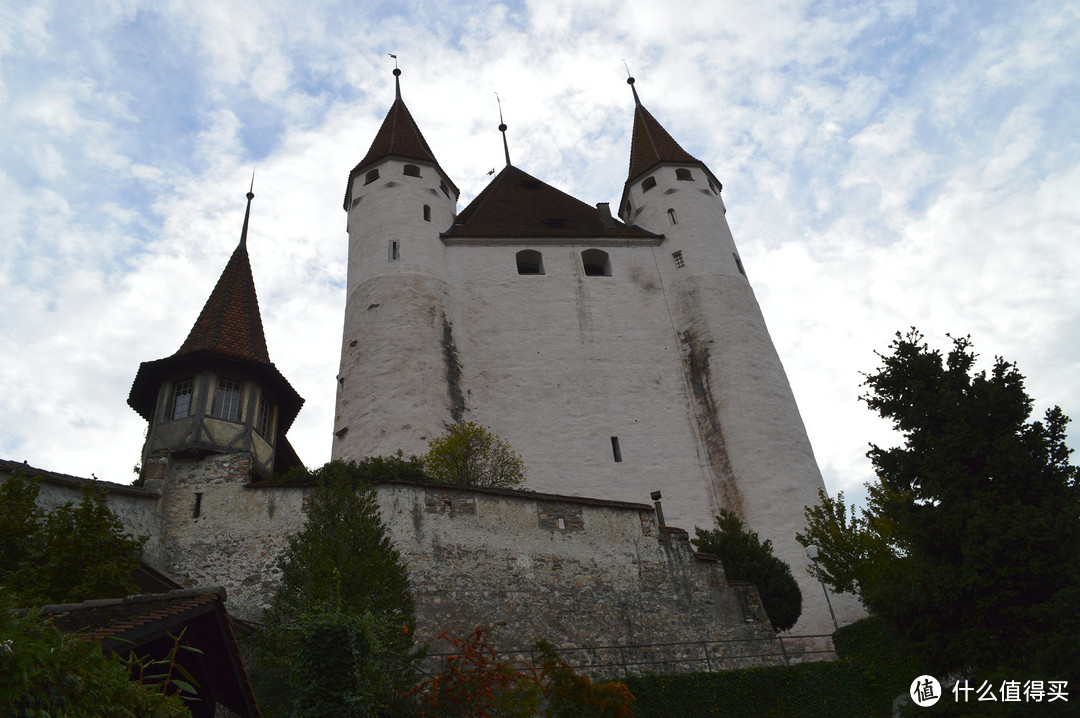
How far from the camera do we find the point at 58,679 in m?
3.89

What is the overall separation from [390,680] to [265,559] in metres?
5.26

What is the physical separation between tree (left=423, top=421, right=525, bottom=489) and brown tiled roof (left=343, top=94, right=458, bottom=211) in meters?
15.5

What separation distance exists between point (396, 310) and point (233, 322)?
314 inches

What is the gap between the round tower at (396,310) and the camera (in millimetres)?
23781

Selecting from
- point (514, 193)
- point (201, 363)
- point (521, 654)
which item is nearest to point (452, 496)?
point (521, 654)

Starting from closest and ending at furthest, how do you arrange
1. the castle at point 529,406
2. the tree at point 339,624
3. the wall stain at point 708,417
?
the tree at point 339,624 < the castle at point 529,406 < the wall stain at point 708,417

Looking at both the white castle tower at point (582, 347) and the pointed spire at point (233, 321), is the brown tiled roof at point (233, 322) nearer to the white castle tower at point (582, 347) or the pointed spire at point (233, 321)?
the pointed spire at point (233, 321)

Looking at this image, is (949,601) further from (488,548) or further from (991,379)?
(488,548)

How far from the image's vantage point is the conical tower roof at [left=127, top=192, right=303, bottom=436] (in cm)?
1734

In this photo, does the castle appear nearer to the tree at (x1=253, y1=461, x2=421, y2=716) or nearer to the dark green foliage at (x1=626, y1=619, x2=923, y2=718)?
the dark green foliage at (x1=626, y1=619, x2=923, y2=718)

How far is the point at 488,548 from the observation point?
614 inches

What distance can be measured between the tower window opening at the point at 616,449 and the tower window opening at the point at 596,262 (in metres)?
7.79

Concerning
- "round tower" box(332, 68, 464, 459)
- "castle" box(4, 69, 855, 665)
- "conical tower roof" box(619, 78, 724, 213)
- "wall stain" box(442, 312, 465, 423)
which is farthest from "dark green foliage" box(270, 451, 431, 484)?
"conical tower roof" box(619, 78, 724, 213)

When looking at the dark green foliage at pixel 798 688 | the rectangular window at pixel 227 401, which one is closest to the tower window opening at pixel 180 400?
the rectangular window at pixel 227 401
